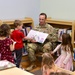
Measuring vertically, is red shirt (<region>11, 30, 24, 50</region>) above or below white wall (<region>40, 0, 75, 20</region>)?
below

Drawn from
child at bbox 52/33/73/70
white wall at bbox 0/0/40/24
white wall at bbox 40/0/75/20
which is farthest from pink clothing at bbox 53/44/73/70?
white wall at bbox 0/0/40/24

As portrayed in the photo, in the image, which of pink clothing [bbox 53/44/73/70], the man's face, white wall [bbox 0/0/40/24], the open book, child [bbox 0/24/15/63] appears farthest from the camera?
white wall [bbox 0/0/40/24]

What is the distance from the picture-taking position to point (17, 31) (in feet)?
10.5

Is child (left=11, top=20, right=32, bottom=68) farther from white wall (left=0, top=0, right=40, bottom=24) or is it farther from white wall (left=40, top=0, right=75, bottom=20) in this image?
white wall (left=40, top=0, right=75, bottom=20)

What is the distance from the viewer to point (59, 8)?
13.9 feet

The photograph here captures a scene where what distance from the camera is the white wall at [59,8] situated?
13.2 ft

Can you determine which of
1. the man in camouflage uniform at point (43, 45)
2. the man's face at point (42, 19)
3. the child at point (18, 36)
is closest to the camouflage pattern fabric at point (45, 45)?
the man in camouflage uniform at point (43, 45)

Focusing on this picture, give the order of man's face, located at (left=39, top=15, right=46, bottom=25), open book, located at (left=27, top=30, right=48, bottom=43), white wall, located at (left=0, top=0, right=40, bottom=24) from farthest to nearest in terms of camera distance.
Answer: white wall, located at (left=0, top=0, right=40, bottom=24)
man's face, located at (left=39, top=15, right=46, bottom=25)
open book, located at (left=27, top=30, right=48, bottom=43)

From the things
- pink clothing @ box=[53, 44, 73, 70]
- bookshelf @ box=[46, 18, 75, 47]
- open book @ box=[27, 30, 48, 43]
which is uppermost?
bookshelf @ box=[46, 18, 75, 47]

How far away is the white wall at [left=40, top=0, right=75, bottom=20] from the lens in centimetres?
402

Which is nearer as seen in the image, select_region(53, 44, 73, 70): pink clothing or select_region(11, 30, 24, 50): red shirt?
select_region(53, 44, 73, 70): pink clothing

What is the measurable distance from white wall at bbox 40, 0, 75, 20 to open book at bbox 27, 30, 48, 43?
80 cm

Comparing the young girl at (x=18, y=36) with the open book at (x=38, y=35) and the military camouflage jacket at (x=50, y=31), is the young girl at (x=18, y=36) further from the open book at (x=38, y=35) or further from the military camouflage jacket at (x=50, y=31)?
the military camouflage jacket at (x=50, y=31)

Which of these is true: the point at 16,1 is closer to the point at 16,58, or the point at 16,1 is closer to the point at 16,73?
the point at 16,58
